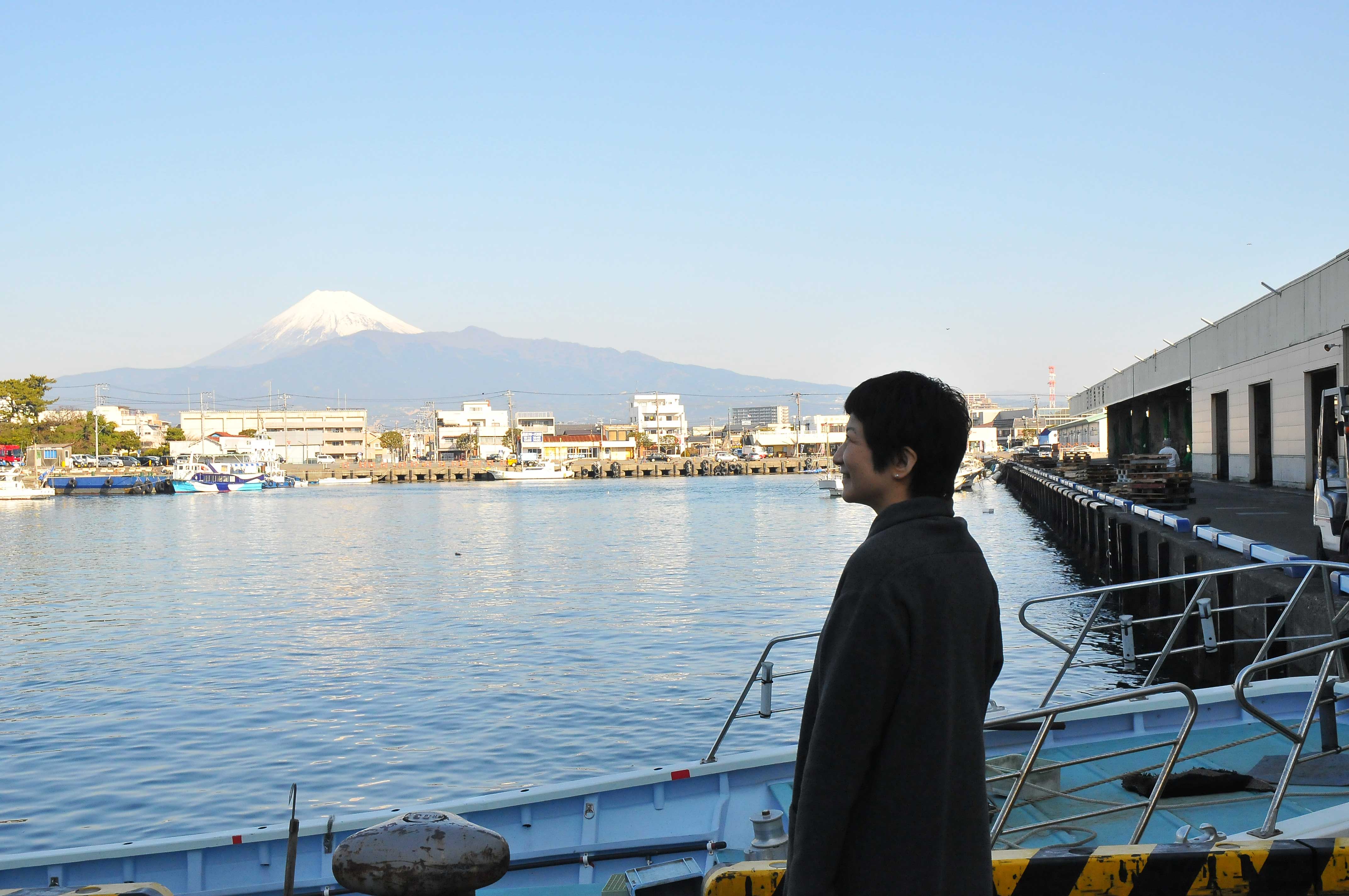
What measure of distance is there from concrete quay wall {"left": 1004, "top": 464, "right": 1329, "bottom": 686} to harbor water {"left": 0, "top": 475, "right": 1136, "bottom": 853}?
1.03 metres

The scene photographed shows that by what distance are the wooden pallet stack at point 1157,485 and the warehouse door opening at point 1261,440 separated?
5756 millimetres

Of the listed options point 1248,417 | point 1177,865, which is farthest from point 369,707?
point 1248,417

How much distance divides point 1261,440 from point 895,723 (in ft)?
117

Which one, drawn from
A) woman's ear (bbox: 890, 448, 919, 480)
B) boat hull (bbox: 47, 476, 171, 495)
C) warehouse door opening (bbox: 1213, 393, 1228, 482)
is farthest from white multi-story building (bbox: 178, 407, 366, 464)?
woman's ear (bbox: 890, 448, 919, 480)

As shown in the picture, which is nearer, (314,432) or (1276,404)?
(1276,404)

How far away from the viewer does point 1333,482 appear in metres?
15.0

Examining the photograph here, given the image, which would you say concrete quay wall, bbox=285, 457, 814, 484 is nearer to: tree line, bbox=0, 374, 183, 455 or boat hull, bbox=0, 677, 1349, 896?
tree line, bbox=0, 374, 183, 455

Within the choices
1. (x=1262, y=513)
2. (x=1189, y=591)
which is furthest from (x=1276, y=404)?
(x=1189, y=591)

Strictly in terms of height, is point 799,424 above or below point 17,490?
above

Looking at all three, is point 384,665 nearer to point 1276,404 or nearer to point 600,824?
point 600,824

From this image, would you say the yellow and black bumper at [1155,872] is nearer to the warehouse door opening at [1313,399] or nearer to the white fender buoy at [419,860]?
the white fender buoy at [419,860]

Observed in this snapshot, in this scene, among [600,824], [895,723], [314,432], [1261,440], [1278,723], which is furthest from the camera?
[314,432]

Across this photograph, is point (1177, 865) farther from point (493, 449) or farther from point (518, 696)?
point (493, 449)

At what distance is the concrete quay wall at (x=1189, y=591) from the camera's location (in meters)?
12.0
